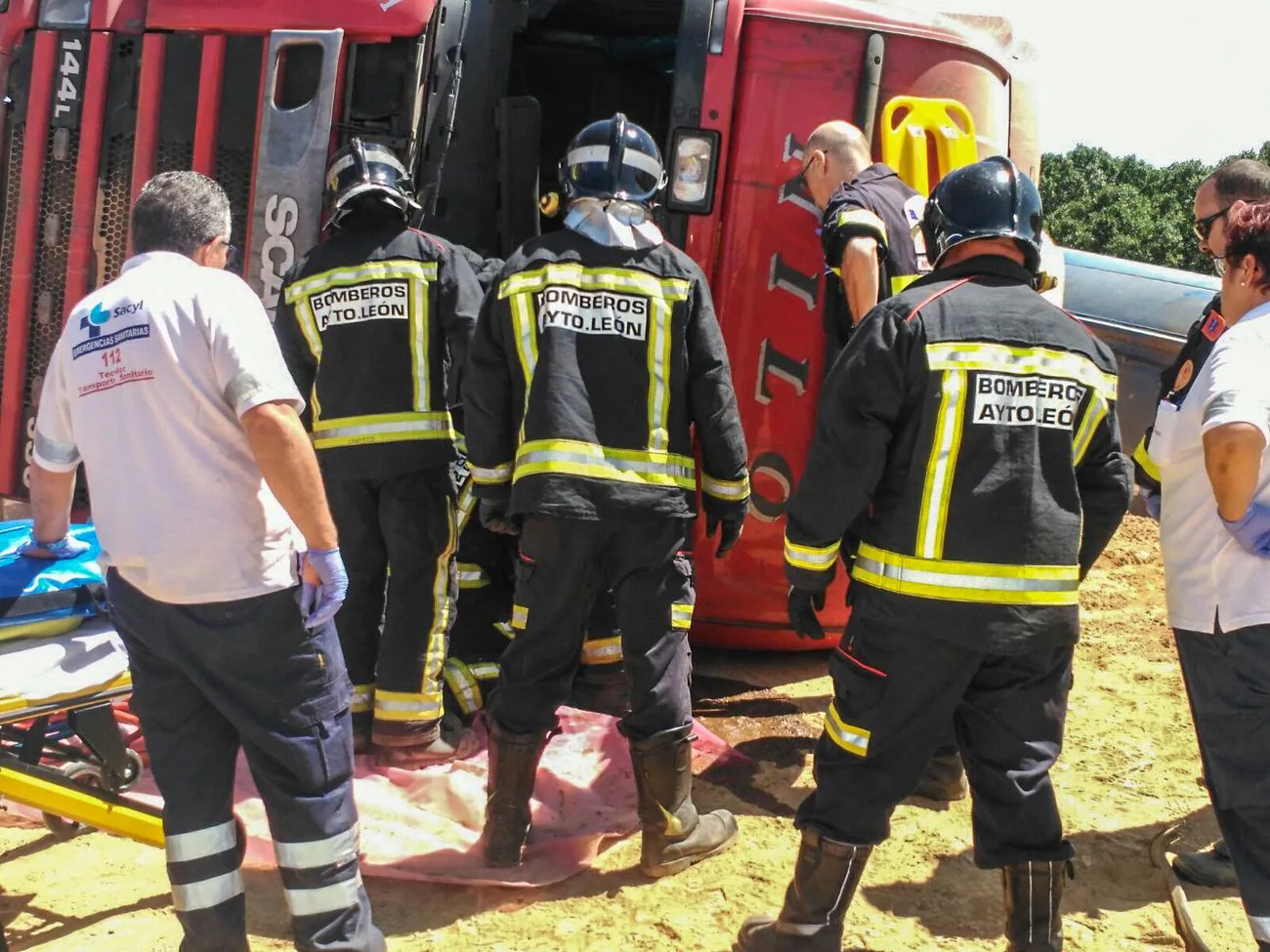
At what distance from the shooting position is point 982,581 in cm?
274

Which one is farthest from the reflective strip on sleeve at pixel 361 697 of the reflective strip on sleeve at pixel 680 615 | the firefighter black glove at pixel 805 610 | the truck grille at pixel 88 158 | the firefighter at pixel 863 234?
the firefighter at pixel 863 234

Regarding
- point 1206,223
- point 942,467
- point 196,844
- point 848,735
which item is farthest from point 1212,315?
point 196,844

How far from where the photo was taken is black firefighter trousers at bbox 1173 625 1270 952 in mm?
2732

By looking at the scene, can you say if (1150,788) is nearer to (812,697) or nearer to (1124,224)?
(812,697)

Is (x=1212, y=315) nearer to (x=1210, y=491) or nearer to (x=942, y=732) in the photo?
(x=1210, y=491)

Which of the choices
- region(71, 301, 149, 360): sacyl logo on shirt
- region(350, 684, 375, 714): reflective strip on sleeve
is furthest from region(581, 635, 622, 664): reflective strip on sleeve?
region(71, 301, 149, 360): sacyl logo on shirt

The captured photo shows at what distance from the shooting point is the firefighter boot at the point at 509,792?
11.3 feet

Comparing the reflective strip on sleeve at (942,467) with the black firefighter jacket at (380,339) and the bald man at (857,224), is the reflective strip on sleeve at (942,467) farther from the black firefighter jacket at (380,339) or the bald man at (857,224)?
the black firefighter jacket at (380,339)

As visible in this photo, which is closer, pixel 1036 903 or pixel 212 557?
pixel 212 557

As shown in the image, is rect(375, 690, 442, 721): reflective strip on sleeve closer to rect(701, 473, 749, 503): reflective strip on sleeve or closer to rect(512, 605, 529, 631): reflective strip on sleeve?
rect(512, 605, 529, 631): reflective strip on sleeve

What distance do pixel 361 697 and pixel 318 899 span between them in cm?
145

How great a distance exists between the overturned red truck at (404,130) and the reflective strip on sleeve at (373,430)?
2.44 feet

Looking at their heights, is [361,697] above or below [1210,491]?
below

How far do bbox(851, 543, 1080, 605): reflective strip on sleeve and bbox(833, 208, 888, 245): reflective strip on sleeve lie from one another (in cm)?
144
